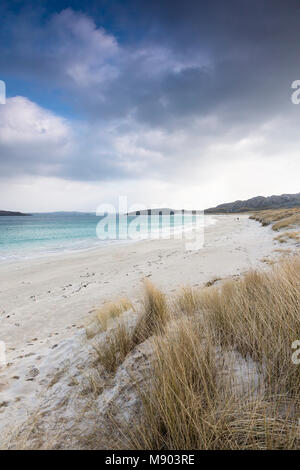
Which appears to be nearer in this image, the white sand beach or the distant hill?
the white sand beach

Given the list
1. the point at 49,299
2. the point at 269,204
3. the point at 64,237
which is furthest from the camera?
the point at 269,204

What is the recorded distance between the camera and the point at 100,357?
246cm

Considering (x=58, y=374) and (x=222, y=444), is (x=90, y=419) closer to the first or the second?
(x=222, y=444)

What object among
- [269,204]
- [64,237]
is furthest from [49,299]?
[269,204]

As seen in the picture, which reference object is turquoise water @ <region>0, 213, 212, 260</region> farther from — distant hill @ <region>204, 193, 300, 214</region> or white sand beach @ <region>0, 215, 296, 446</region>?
distant hill @ <region>204, 193, 300, 214</region>

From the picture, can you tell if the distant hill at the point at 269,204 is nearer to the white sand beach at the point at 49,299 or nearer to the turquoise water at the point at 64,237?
the turquoise water at the point at 64,237

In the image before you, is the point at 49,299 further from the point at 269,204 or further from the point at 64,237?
the point at 269,204

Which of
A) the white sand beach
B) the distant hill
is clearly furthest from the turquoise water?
the distant hill

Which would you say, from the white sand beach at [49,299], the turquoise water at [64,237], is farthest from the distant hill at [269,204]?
the white sand beach at [49,299]

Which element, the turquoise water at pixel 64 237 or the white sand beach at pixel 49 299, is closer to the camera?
the white sand beach at pixel 49 299

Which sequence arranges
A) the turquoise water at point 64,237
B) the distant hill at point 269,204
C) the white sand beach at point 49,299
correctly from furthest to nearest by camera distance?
the distant hill at point 269,204 → the turquoise water at point 64,237 → the white sand beach at point 49,299

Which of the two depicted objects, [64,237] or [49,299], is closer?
[49,299]

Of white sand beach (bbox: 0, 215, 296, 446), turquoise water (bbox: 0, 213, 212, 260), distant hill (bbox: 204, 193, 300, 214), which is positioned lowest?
white sand beach (bbox: 0, 215, 296, 446)
